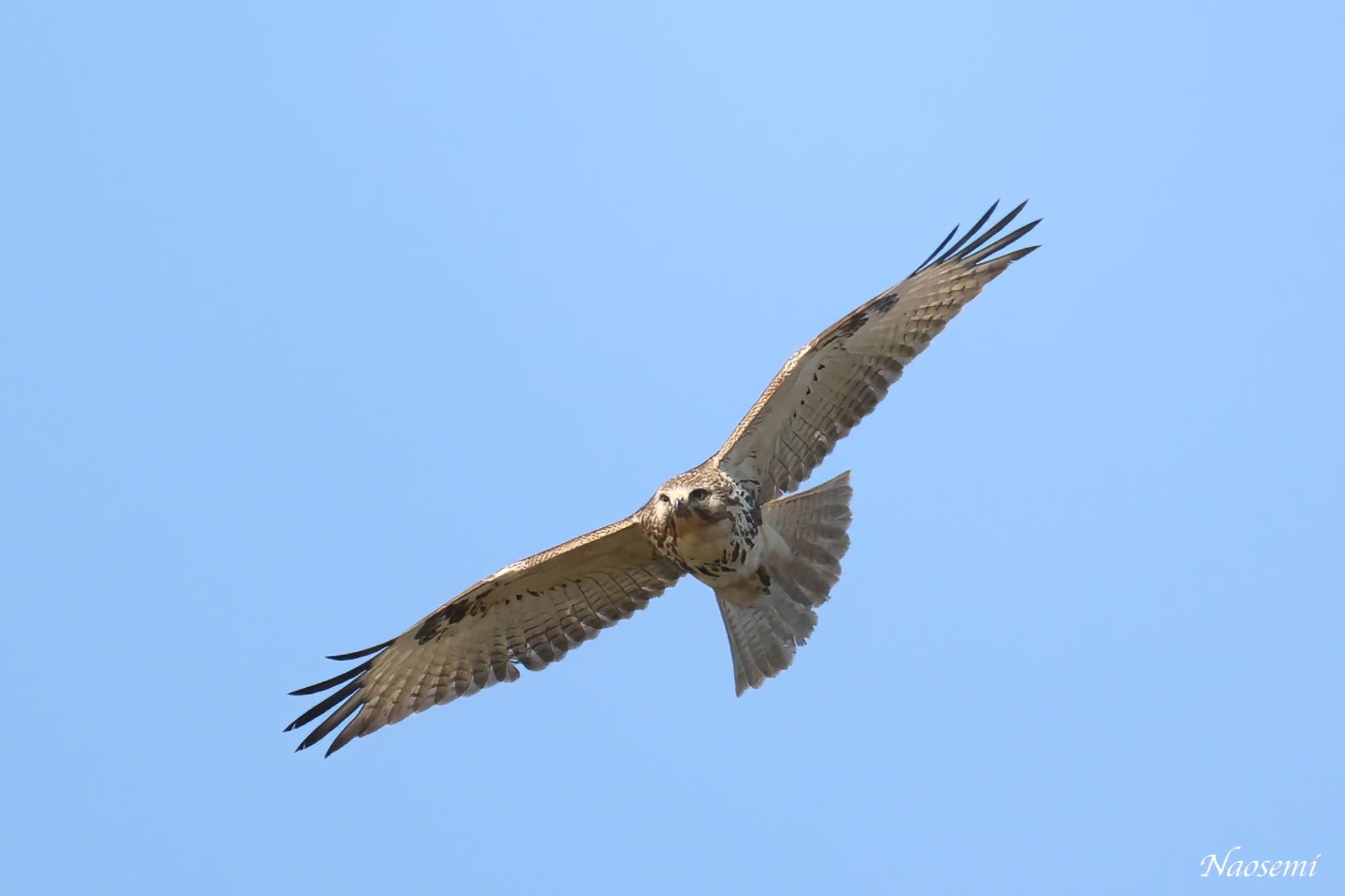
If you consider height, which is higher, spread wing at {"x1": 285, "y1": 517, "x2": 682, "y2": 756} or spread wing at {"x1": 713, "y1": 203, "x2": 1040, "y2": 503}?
spread wing at {"x1": 713, "y1": 203, "x2": 1040, "y2": 503}

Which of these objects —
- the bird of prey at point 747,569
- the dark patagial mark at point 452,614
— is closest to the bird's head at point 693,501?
the bird of prey at point 747,569

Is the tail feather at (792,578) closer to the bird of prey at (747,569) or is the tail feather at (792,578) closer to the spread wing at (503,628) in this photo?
the bird of prey at (747,569)

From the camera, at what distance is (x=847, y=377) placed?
927 cm

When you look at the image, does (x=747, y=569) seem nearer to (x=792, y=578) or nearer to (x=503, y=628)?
(x=792, y=578)

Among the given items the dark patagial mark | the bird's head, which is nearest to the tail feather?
the bird's head

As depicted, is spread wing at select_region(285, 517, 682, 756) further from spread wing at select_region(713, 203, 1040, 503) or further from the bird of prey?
spread wing at select_region(713, 203, 1040, 503)

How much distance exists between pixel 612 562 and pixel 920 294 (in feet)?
8.50

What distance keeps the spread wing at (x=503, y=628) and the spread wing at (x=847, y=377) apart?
883 millimetres

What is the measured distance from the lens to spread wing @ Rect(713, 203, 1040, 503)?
912cm

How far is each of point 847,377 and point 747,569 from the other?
4.58 feet

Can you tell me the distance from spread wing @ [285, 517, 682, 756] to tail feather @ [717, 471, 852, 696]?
0.60 m

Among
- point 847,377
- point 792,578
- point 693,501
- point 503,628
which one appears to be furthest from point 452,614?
point 847,377

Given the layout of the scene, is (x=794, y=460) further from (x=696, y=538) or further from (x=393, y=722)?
(x=393, y=722)

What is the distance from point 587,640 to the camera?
934 centimetres
